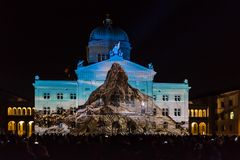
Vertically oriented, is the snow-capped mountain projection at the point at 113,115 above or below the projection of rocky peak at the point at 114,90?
below

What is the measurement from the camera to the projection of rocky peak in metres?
69.3

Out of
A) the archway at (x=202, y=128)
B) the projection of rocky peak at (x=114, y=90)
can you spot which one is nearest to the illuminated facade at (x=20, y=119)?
the projection of rocky peak at (x=114, y=90)

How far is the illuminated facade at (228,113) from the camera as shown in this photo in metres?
80.4

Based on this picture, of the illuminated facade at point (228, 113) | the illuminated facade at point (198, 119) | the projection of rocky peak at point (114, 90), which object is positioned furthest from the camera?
the illuminated facade at point (198, 119)

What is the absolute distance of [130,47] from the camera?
8488 cm

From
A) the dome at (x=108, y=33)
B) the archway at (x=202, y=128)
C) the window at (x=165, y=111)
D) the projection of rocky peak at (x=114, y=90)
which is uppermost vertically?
the dome at (x=108, y=33)

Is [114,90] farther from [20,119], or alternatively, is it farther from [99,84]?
[20,119]

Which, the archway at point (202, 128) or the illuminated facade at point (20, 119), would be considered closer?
the illuminated facade at point (20, 119)

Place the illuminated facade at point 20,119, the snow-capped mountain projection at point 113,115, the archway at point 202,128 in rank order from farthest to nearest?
the archway at point 202,128 < the illuminated facade at point 20,119 < the snow-capped mountain projection at point 113,115

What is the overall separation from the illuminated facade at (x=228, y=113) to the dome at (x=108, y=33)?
1911cm

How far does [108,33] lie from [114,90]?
1607 centimetres

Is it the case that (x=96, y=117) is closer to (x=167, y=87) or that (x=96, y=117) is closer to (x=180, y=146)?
(x=167, y=87)

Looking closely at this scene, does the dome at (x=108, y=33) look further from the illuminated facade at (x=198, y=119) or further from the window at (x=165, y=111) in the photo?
the illuminated facade at (x=198, y=119)

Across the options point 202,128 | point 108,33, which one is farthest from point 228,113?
point 108,33
